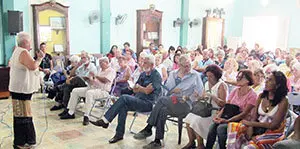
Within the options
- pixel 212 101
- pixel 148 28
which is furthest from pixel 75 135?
pixel 148 28

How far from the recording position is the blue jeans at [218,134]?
115 inches

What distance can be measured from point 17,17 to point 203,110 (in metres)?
4.84

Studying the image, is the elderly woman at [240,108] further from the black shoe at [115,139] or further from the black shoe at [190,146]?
the black shoe at [115,139]

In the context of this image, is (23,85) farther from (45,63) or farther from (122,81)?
(45,63)

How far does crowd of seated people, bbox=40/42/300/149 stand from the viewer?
2.72 meters

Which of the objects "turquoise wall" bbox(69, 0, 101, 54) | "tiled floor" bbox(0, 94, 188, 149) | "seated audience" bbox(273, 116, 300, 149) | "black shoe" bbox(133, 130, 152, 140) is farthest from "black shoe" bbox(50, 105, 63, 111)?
"seated audience" bbox(273, 116, 300, 149)

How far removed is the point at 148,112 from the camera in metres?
3.90

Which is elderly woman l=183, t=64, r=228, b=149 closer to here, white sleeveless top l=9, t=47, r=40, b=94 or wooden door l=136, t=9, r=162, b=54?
white sleeveless top l=9, t=47, r=40, b=94

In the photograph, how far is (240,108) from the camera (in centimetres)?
304

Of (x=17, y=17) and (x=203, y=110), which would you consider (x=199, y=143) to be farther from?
(x=17, y=17)

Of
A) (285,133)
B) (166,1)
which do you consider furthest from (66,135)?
(166,1)

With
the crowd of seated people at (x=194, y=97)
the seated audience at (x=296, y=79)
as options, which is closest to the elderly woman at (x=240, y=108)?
the crowd of seated people at (x=194, y=97)

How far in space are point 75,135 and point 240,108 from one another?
2.31 metres

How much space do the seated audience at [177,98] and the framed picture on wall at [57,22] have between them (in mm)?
4247
